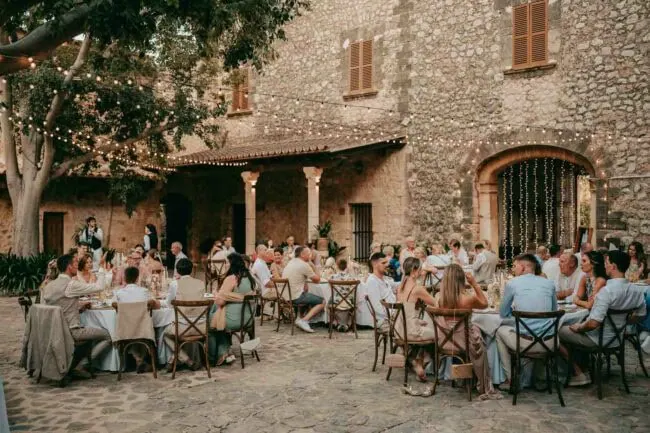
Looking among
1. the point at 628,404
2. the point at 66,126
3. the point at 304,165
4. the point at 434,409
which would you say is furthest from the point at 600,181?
the point at 66,126

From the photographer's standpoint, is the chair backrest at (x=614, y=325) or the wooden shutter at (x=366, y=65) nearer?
the chair backrest at (x=614, y=325)

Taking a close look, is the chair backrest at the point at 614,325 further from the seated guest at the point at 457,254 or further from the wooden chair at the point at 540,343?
the seated guest at the point at 457,254

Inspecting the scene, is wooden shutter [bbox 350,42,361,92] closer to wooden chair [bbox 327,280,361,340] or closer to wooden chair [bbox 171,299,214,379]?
wooden chair [bbox 327,280,361,340]

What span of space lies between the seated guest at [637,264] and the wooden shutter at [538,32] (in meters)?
5.24

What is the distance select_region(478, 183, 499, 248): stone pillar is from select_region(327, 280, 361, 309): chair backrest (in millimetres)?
5592

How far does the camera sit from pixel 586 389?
5.50 m

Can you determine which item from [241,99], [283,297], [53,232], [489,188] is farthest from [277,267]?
[53,232]

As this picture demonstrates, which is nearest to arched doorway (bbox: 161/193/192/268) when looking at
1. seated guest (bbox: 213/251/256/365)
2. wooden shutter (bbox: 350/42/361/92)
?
wooden shutter (bbox: 350/42/361/92)

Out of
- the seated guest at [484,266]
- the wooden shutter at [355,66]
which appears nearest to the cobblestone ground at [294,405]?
the seated guest at [484,266]

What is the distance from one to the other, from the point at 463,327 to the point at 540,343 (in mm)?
657

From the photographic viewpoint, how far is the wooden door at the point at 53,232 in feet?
53.9

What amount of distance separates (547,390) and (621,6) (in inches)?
328

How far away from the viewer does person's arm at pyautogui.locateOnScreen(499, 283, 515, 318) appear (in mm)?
5375

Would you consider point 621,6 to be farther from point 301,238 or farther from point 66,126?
point 66,126
